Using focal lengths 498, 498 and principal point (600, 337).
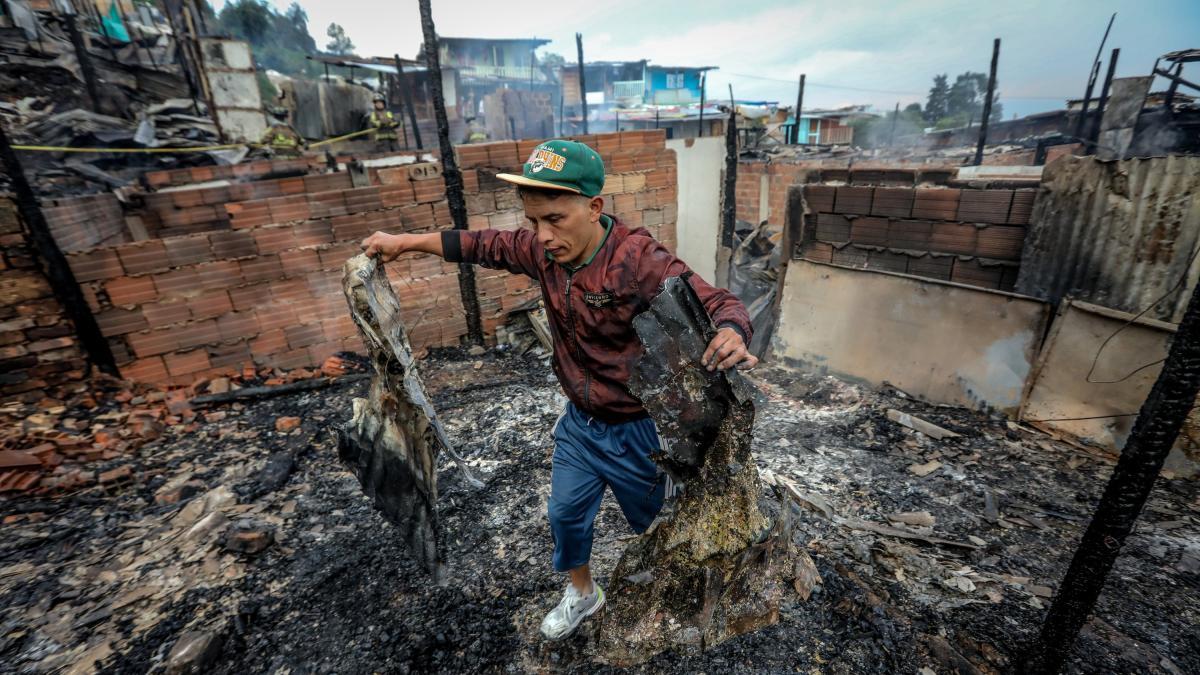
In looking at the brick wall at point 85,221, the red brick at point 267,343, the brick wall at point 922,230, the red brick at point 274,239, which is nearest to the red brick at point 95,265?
the brick wall at point 85,221

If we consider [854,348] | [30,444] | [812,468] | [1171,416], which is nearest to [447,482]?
[812,468]

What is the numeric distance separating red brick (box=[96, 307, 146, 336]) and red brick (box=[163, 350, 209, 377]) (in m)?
0.33

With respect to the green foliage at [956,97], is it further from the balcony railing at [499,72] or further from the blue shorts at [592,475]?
the blue shorts at [592,475]

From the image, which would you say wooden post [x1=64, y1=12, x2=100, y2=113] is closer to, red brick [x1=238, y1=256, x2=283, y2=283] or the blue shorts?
red brick [x1=238, y1=256, x2=283, y2=283]

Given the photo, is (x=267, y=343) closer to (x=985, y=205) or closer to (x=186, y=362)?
(x=186, y=362)

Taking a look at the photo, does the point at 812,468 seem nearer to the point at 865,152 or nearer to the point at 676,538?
the point at 676,538

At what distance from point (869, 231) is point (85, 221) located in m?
6.76

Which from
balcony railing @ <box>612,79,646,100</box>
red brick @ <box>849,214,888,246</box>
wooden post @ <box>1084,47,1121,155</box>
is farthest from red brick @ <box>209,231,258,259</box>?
balcony railing @ <box>612,79,646,100</box>

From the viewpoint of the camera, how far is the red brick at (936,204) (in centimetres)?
403

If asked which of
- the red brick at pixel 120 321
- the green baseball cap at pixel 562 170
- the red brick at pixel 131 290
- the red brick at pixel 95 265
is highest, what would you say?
the green baseball cap at pixel 562 170

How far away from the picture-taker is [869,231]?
456 centimetres

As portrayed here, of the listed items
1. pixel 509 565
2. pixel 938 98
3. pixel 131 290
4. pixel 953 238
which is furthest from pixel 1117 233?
pixel 938 98

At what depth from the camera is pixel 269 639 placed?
226cm

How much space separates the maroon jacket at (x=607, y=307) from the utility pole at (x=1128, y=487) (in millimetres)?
1093
